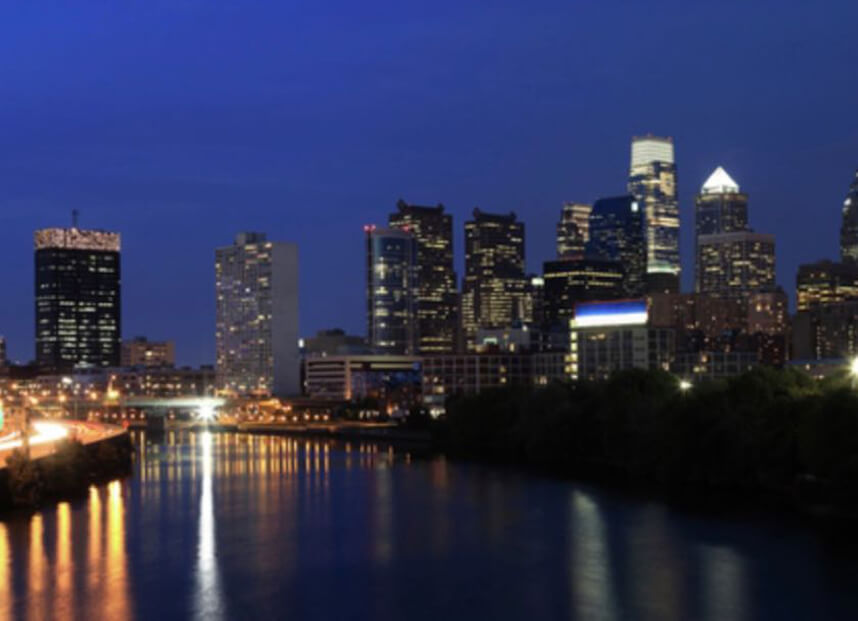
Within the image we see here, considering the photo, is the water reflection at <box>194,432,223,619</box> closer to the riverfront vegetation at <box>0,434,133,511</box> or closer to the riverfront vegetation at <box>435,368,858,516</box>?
the riverfront vegetation at <box>0,434,133,511</box>

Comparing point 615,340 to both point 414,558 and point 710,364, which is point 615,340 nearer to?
point 710,364

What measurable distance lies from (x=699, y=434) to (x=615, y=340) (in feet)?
277

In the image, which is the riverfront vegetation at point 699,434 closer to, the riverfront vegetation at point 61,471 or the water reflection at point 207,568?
the water reflection at point 207,568

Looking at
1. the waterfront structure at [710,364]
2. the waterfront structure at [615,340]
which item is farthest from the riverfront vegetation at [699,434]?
the waterfront structure at [710,364]

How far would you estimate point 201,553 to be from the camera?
45469mm

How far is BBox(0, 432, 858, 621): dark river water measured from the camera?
3609 centimetres

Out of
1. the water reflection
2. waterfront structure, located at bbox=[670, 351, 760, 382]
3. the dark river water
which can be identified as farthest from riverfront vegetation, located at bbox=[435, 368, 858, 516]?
waterfront structure, located at bbox=[670, 351, 760, 382]

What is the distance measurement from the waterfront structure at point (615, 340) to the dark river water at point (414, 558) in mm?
77469

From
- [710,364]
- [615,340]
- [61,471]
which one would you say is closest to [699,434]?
[61,471]

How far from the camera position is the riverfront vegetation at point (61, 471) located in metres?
58.8

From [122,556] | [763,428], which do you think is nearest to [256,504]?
[122,556]

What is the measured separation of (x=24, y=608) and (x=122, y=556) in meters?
8.93

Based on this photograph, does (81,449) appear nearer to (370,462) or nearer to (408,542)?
(370,462)

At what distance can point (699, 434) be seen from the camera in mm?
60781
